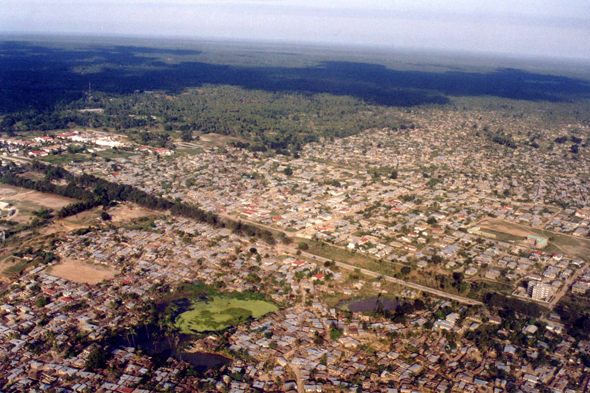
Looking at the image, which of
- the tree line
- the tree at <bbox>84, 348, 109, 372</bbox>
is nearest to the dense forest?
the tree line

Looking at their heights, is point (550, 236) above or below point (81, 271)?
above

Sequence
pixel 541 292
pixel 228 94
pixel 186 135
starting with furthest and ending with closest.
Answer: pixel 228 94 → pixel 186 135 → pixel 541 292

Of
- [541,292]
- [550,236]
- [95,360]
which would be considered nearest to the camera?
[95,360]

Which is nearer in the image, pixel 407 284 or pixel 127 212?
pixel 407 284

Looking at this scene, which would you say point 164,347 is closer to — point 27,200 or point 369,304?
point 369,304

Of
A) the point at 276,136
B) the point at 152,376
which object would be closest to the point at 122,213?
the point at 152,376

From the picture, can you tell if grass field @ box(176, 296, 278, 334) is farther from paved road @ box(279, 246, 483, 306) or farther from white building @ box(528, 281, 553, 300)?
white building @ box(528, 281, 553, 300)

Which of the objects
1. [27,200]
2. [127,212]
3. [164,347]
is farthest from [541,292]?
[27,200]
